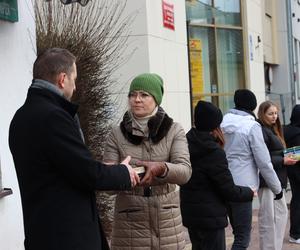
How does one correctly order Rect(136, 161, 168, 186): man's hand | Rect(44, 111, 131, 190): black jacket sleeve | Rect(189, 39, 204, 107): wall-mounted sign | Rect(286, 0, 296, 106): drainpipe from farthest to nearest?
Rect(286, 0, 296, 106): drainpipe < Rect(189, 39, 204, 107): wall-mounted sign < Rect(136, 161, 168, 186): man's hand < Rect(44, 111, 131, 190): black jacket sleeve

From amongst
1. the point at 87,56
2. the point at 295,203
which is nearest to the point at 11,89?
the point at 87,56

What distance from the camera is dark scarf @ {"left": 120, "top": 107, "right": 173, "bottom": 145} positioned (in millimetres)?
3793

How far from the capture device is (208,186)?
4594 millimetres

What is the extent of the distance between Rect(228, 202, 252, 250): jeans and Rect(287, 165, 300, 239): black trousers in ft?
6.63

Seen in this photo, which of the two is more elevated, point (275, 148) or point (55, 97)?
point (55, 97)

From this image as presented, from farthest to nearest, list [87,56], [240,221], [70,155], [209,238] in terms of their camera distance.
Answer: [87,56] → [240,221] → [209,238] → [70,155]

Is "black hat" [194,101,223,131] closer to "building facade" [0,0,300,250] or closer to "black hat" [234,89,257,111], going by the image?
"black hat" [234,89,257,111]

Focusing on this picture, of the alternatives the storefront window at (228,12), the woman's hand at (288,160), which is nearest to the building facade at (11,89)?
the woman's hand at (288,160)

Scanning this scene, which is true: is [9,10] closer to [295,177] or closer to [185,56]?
[295,177]

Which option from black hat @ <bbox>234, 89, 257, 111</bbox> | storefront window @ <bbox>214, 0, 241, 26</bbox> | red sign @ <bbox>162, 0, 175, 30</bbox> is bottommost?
black hat @ <bbox>234, 89, 257, 111</bbox>

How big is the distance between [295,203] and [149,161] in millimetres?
4122

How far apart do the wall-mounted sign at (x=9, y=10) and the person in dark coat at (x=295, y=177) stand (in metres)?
3.62

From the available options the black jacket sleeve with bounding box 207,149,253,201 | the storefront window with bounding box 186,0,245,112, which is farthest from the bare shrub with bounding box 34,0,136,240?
the storefront window with bounding box 186,0,245,112

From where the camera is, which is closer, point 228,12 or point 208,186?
point 208,186
